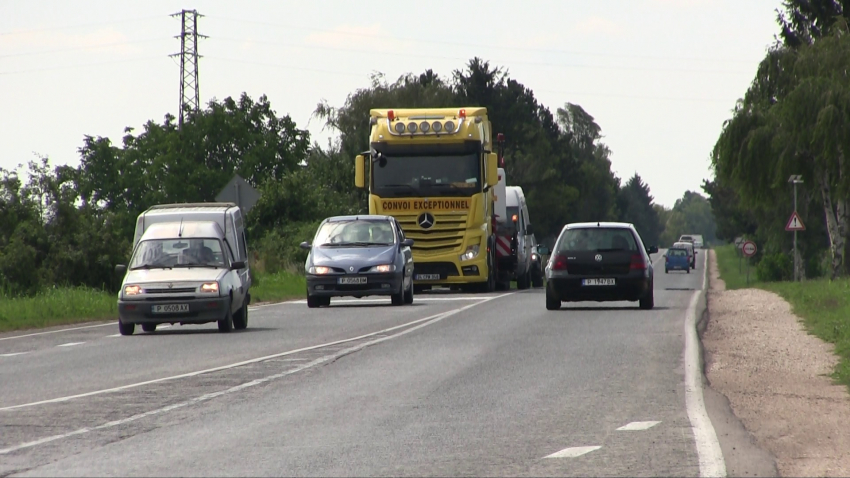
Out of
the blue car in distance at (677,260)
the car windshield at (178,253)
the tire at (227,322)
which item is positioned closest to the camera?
the tire at (227,322)

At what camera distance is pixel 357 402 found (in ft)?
→ 37.3

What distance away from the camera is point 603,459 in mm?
8258

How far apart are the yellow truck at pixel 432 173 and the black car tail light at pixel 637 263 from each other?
7.79 m

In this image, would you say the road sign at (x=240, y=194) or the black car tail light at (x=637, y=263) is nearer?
the black car tail light at (x=637, y=263)

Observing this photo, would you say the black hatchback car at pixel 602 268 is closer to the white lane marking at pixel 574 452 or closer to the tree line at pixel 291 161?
the white lane marking at pixel 574 452

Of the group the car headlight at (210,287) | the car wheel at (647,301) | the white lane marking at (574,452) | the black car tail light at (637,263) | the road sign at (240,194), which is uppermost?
the road sign at (240,194)

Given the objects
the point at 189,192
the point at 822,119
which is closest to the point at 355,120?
the point at 189,192

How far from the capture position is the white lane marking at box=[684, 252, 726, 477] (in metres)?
7.98

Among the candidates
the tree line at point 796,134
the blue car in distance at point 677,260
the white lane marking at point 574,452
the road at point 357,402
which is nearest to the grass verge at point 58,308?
the road at point 357,402

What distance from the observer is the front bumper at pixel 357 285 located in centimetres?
2670

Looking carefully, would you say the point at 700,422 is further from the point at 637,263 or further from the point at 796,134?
the point at 796,134

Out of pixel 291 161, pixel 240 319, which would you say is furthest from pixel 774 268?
pixel 240 319

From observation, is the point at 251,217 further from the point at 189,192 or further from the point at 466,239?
the point at 189,192

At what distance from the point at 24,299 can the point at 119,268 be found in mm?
7790
